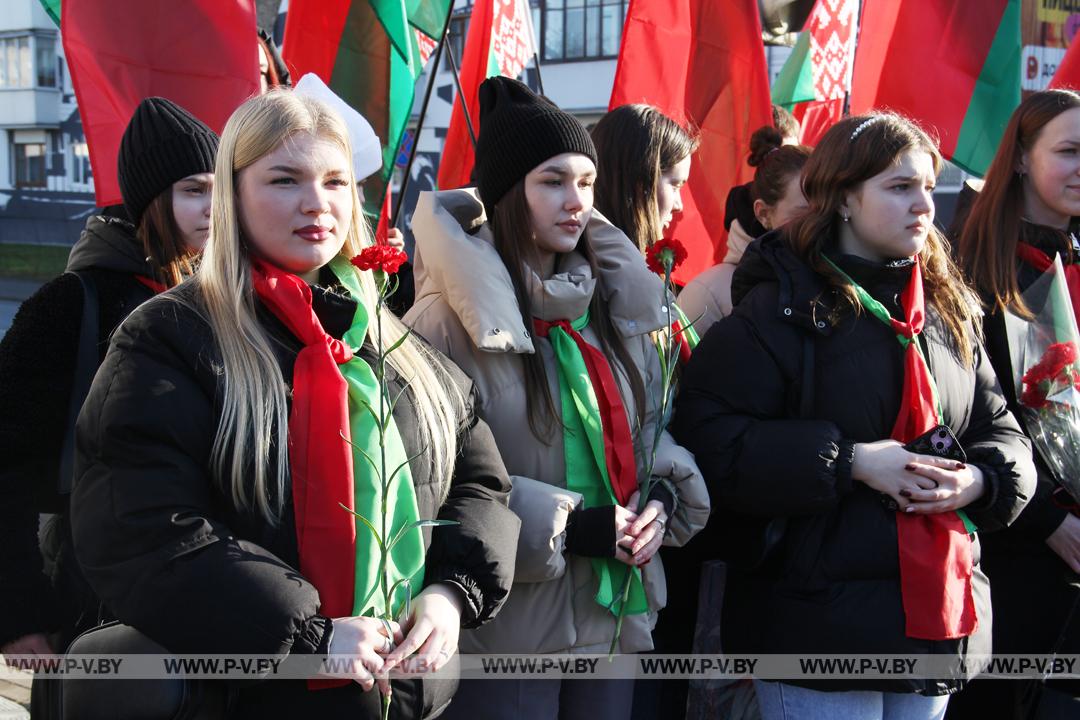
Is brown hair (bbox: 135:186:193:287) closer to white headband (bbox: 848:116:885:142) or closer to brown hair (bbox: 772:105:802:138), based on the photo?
white headband (bbox: 848:116:885:142)

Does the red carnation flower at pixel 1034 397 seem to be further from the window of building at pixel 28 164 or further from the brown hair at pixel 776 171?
the window of building at pixel 28 164

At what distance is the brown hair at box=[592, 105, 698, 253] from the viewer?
10.9 feet

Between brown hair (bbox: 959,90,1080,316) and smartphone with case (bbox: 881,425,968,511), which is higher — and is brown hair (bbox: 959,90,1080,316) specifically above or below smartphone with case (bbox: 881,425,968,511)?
above

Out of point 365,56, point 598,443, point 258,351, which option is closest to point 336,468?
point 258,351

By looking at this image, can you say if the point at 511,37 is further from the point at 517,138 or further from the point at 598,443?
the point at 598,443

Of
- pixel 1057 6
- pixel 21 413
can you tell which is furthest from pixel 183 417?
pixel 1057 6

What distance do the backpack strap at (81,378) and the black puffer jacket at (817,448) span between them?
4.60 ft

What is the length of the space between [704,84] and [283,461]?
340 centimetres

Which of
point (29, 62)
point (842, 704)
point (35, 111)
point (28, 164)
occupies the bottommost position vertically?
point (28, 164)

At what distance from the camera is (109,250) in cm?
265

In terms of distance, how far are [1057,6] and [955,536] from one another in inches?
227

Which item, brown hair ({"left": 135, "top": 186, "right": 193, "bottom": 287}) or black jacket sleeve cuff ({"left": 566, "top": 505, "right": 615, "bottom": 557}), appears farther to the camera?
brown hair ({"left": 135, "top": 186, "right": 193, "bottom": 287})

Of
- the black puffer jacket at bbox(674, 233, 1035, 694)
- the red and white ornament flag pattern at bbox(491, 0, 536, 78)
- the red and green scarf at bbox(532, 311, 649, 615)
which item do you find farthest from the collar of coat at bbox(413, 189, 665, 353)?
the red and white ornament flag pattern at bbox(491, 0, 536, 78)

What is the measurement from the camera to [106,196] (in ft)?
10.8
